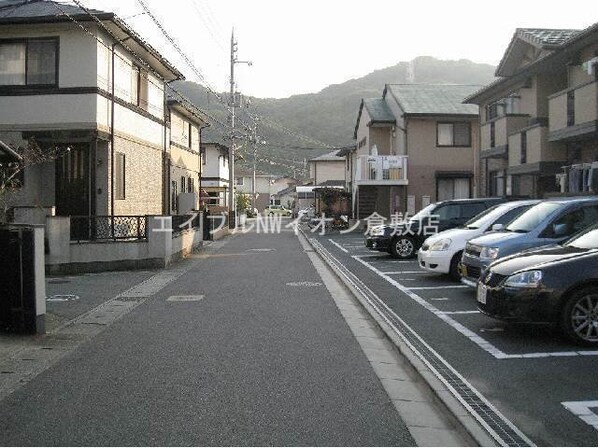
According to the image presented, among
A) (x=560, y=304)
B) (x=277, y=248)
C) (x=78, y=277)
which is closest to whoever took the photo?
(x=560, y=304)

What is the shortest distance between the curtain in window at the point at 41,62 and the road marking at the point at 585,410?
16.4m

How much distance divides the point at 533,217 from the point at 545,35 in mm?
13716

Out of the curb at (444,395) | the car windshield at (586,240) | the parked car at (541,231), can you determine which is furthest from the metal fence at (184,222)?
the car windshield at (586,240)

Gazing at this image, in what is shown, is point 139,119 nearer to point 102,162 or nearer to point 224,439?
point 102,162

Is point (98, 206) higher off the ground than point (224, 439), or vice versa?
point (98, 206)

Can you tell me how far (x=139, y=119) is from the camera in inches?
862

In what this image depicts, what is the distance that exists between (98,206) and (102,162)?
128 cm

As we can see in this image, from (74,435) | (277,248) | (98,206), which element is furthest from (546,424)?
(277,248)

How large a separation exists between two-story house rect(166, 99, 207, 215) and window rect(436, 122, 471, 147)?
506 inches

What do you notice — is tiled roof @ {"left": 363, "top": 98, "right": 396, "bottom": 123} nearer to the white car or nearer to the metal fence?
the metal fence

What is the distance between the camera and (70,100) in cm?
1786

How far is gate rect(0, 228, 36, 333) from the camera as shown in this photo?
823cm

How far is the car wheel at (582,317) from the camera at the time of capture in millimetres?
7332

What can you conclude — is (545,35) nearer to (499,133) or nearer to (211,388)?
(499,133)
